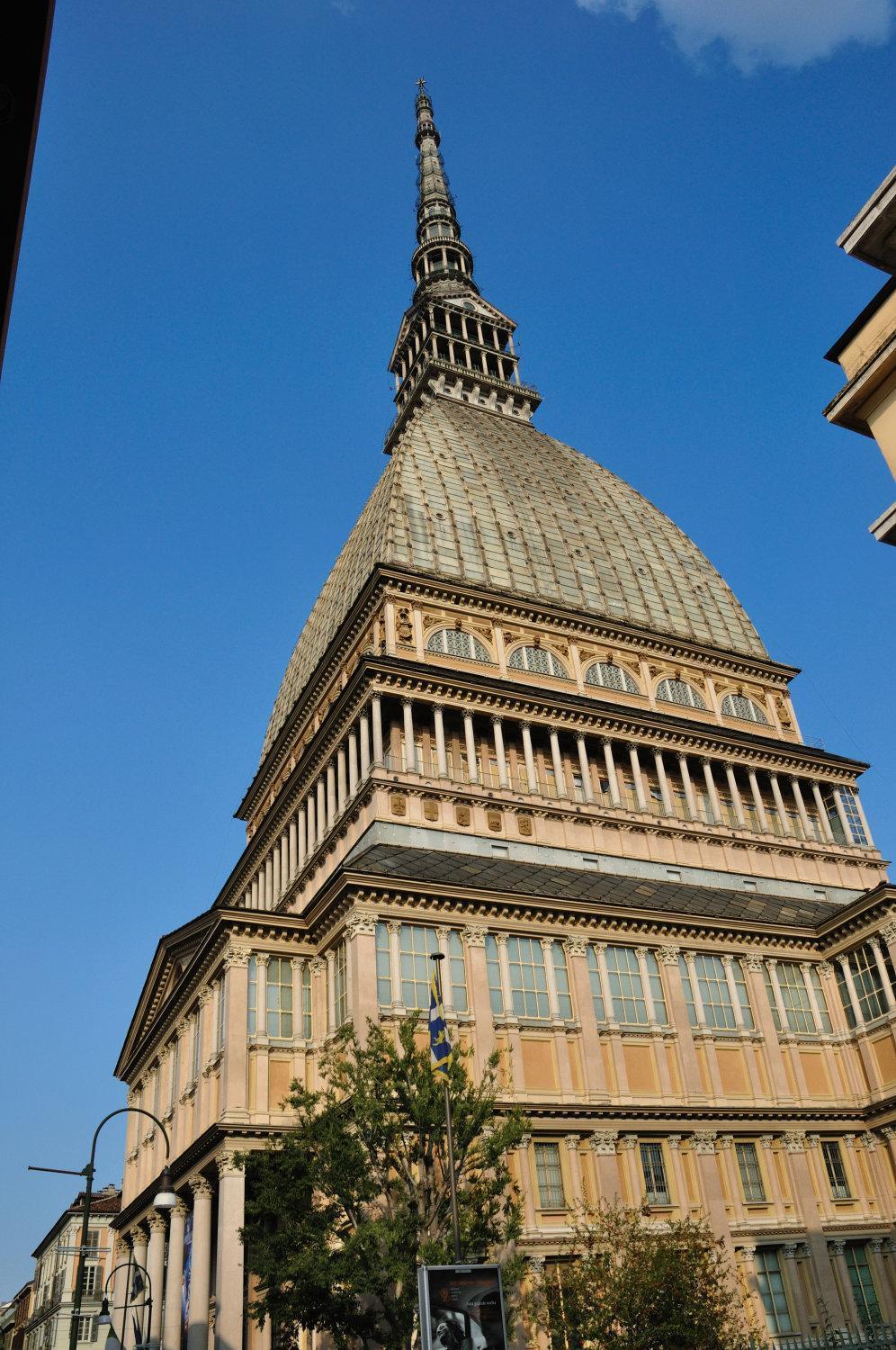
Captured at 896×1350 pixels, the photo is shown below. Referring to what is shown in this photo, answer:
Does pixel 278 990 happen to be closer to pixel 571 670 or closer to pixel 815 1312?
pixel 815 1312

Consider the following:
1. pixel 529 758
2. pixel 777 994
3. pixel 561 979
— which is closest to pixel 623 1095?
pixel 561 979

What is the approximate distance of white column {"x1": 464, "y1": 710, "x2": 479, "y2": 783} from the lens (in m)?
55.3

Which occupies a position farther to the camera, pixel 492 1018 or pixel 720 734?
pixel 720 734

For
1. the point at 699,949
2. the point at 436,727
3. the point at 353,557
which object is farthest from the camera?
the point at 353,557

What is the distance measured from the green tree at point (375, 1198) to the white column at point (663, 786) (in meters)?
29.6

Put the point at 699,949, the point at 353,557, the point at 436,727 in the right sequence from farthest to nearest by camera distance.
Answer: the point at 353,557, the point at 436,727, the point at 699,949

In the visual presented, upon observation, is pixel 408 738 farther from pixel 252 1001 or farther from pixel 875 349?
pixel 875 349

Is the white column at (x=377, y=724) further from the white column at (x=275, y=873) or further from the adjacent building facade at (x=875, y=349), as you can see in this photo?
the adjacent building facade at (x=875, y=349)

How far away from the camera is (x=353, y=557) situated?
257 feet

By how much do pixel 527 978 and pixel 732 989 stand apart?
35.9 feet

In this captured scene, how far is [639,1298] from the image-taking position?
1284 inches

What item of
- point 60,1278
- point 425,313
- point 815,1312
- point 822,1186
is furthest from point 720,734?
point 60,1278

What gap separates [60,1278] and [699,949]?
9511cm

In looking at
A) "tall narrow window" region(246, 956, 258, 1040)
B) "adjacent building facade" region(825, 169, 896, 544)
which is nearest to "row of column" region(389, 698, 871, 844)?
"tall narrow window" region(246, 956, 258, 1040)
